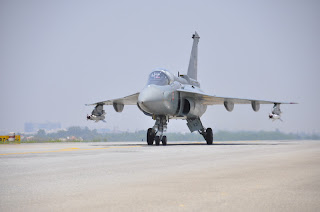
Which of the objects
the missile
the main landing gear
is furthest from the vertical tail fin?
the missile

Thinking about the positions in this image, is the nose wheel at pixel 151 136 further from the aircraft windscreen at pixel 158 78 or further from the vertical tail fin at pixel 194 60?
the vertical tail fin at pixel 194 60

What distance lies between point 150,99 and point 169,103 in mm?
2036

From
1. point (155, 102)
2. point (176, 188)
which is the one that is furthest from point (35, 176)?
point (155, 102)

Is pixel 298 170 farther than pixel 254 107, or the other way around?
pixel 254 107

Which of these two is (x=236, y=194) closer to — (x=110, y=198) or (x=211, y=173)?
(x=110, y=198)

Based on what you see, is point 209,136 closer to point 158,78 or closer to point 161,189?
point 158,78

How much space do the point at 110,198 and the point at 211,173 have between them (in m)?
4.06


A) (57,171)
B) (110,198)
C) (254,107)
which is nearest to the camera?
(110,198)

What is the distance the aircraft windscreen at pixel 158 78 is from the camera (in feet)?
97.7

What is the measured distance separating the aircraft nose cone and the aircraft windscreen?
0.67 metres

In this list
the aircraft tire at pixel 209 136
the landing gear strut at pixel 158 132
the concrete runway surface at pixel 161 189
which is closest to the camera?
the concrete runway surface at pixel 161 189

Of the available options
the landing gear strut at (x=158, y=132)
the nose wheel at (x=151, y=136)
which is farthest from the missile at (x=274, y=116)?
the nose wheel at (x=151, y=136)

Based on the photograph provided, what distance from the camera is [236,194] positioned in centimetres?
715

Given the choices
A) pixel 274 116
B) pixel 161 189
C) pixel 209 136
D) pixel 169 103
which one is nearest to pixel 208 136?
pixel 209 136
